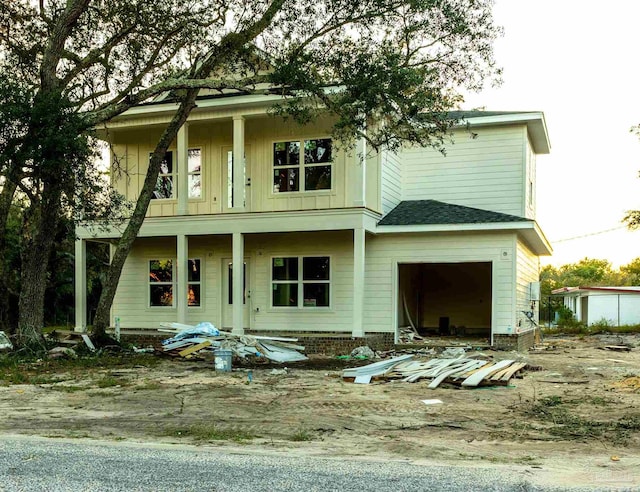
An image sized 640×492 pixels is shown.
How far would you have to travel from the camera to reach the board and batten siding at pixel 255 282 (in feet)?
58.8

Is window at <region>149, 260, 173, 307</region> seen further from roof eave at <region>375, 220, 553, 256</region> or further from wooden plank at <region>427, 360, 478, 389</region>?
wooden plank at <region>427, 360, 478, 389</region>

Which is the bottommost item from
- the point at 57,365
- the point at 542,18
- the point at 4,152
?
the point at 57,365

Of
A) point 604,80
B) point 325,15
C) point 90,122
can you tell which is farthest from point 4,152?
point 604,80

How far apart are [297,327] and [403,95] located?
781 centimetres

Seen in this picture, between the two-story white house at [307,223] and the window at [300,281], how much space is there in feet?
0.11

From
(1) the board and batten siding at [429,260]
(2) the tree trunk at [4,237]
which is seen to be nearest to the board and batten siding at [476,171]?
(1) the board and batten siding at [429,260]

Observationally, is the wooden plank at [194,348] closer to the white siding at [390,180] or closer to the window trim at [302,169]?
the window trim at [302,169]

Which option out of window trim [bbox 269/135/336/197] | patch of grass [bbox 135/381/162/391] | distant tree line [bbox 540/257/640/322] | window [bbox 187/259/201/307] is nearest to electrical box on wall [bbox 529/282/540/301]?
window trim [bbox 269/135/336/197]

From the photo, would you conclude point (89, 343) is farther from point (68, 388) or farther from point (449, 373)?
point (449, 373)

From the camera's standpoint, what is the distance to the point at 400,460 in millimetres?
6105

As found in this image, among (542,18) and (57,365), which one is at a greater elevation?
(542,18)

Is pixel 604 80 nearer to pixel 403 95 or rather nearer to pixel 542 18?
pixel 542 18

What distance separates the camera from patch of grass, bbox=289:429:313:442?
7039mm

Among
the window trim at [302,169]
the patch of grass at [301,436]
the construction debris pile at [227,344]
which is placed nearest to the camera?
the patch of grass at [301,436]
